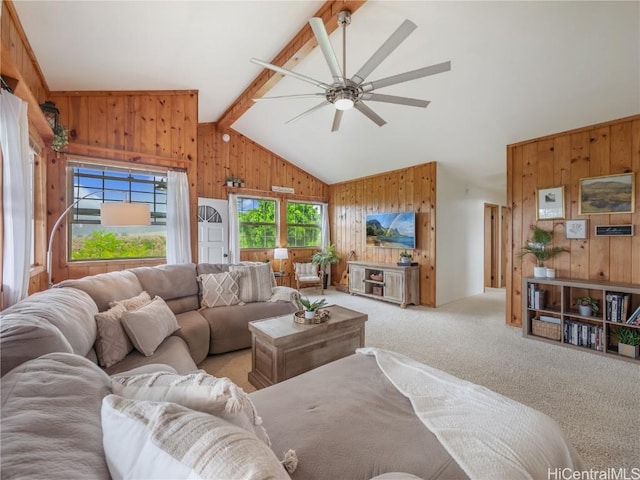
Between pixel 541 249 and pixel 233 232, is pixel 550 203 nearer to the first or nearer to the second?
pixel 541 249

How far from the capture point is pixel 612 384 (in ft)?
7.65

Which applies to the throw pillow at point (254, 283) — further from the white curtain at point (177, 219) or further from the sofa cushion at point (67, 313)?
the sofa cushion at point (67, 313)

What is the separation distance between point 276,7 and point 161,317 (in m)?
2.88

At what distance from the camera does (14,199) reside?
1863 millimetres

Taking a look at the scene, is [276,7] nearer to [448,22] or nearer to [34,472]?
[448,22]

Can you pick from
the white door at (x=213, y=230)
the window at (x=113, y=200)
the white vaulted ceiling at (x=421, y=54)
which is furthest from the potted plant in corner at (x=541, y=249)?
the window at (x=113, y=200)

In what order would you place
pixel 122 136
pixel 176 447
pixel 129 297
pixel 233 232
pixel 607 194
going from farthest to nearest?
pixel 233 232
pixel 122 136
pixel 607 194
pixel 129 297
pixel 176 447

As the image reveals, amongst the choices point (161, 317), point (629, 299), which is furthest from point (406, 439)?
point (629, 299)

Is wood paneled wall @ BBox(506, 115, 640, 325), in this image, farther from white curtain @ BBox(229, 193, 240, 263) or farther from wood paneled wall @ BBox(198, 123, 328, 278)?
white curtain @ BBox(229, 193, 240, 263)

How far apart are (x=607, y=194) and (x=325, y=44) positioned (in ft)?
11.6

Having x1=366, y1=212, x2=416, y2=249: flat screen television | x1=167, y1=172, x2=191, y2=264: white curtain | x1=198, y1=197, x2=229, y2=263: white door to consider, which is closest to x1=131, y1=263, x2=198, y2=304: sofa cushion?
x1=167, y1=172, x2=191, y2=264: white curtain

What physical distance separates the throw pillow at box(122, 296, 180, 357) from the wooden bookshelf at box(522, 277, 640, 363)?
4017 millimetres

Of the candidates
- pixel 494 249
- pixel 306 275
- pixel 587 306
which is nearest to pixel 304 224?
pixel 306 275

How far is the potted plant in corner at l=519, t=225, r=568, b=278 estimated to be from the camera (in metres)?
3.48
